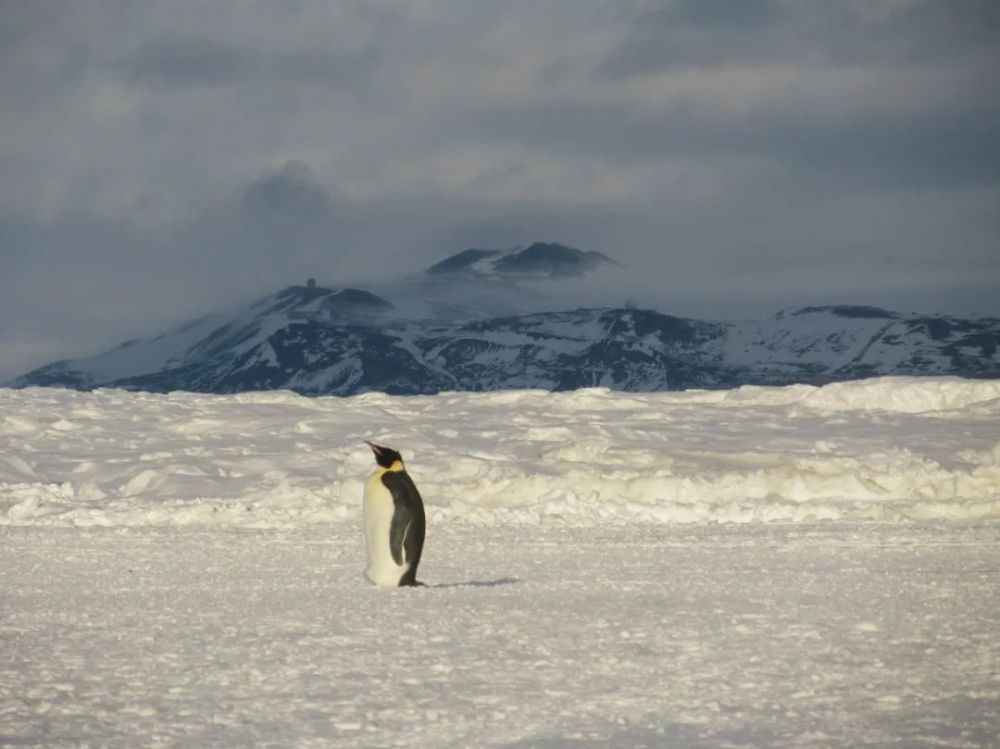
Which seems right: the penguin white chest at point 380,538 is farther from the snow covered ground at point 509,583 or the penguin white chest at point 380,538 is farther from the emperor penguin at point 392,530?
the snow covered ground at point 509,583

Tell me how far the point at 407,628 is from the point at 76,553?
6.04m

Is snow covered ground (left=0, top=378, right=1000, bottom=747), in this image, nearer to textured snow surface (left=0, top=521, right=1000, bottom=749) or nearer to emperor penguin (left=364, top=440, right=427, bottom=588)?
textured snow surface (left=0, top=521, right=1000, bottom=749)

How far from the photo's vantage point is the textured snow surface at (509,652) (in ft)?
17.4

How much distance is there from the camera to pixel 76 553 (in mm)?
12867

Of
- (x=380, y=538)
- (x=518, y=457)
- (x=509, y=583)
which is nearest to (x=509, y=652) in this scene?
(x=509, y=583)

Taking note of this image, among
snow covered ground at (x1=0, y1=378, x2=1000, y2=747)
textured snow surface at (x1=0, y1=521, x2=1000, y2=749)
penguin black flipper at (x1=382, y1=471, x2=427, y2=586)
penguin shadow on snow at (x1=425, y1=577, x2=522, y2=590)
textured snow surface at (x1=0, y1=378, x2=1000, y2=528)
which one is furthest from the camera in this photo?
textured snow surface at (x1=0, y1=378, x2=1000, y2=528)

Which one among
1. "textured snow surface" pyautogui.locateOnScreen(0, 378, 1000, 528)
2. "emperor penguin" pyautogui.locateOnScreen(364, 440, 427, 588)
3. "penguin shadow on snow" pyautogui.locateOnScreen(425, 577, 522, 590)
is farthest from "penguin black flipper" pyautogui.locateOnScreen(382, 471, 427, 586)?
"textured snow surface" pyautogui.locateOnScreen(0, 378, 1000, 528)

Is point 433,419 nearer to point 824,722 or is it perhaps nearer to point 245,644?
point 245,644

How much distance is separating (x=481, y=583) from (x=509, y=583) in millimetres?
201

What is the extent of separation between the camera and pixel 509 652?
6.95 meters

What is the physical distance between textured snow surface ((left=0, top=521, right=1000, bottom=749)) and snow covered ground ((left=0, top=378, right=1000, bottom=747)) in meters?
0.02

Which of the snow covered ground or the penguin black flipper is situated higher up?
the penguin black flipper

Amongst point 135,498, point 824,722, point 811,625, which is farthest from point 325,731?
point 135,498

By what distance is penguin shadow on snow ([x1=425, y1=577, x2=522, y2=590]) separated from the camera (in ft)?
33.1
